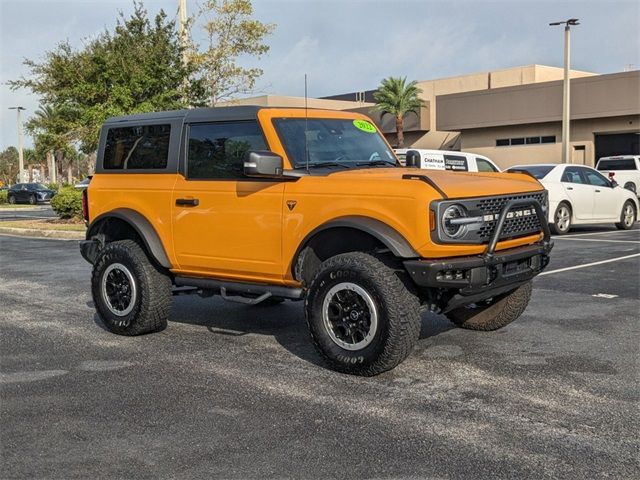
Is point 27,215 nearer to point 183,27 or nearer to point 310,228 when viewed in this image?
point 183,27

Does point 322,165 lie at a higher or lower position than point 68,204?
higher

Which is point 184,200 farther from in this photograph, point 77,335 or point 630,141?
point 630,141

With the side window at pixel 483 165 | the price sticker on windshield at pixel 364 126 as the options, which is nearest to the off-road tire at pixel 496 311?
the price sticker on windshield at pixel 364 126

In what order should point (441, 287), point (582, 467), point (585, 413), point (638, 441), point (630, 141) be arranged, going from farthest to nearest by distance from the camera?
point (630, 141) → point (441, 287) → point (585, 413) → point (638, 441) → point (582, 467)

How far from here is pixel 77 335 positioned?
22.2 ft

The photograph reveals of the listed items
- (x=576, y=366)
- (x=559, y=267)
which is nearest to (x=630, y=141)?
(x=559, y=267)

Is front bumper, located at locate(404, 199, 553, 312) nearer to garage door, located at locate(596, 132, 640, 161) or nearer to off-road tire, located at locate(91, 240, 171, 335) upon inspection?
off-road tire, located at locate(91, 240, 171, 335)

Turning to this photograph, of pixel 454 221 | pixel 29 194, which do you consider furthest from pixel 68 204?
pixel 29 194

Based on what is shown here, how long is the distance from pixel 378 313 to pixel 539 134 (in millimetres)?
36462

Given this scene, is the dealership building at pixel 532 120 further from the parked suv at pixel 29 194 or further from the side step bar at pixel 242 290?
the side step bar at pixel 242 290

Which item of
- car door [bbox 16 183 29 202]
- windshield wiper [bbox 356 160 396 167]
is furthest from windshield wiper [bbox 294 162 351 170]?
car door [bbox 16 183 29 202]

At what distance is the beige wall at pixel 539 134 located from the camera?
36.2m

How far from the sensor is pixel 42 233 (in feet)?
62.3

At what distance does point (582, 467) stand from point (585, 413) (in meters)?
0.84
